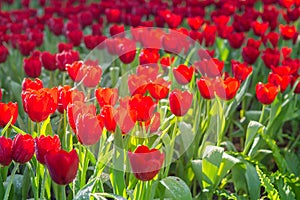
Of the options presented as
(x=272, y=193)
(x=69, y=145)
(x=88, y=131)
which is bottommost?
(x=272, y=193)

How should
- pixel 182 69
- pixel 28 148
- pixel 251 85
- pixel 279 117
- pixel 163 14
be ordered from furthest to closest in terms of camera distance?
pixel 163 14
pixel 251 85
pixel 279 117
pixel 182 69
pixel 28 148

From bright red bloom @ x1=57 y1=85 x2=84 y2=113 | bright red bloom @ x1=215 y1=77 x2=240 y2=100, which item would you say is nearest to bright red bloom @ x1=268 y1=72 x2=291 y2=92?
bright red bloom @ x1=215 y1=77 x2=240 y2=100

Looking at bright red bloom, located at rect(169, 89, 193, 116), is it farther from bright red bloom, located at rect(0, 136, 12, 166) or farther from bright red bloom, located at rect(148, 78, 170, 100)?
bright red bloom, located at rect(0, 136, 12, 166)

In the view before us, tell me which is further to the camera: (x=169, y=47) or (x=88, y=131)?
(x=169, y=47)

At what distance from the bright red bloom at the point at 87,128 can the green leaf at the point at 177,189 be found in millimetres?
304

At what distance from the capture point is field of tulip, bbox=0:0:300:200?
1.71 m

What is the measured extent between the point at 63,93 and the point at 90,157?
0.79 ft

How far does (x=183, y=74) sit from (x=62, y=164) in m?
0.86

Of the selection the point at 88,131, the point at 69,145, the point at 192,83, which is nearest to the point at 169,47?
the point at 192,83

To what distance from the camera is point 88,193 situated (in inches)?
65.0

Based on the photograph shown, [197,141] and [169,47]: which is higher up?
[169,47]

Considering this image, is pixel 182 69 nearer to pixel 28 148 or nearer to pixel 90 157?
pixel 90 157

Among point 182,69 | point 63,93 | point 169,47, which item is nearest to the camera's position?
point 63,93

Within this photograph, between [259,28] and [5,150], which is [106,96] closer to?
[5,150]
